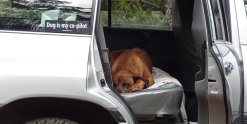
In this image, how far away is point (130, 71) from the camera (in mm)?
3855

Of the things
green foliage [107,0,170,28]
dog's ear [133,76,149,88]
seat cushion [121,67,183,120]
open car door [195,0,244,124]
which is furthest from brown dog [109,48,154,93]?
green foliage [107,0,170,28]

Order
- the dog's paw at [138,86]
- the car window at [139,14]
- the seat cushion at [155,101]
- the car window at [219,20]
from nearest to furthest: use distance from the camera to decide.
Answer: the car window at [219,20]
the seat cushion at [155,101]
the dog's paw at [138,86]
the car window at [139,14]

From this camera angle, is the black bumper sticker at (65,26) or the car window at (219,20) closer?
the black bumper sticker at (65,26)

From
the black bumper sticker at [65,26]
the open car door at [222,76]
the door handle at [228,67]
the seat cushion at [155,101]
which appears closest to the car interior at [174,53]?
the seat cushion at [155,101]

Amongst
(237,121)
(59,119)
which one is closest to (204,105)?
(237,121)

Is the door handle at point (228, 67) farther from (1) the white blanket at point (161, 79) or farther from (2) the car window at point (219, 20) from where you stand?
(1) the white blanket at point (161, 79)

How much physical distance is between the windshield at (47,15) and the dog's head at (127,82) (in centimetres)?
72

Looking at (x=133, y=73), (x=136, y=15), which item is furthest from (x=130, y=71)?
(x=136, y=15)

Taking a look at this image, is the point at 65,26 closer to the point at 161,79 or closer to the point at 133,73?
the point at 133,73

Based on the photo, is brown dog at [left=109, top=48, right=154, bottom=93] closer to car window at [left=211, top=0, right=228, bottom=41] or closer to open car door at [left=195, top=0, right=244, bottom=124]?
open car door at [left=195, top=0, right=244, bottom=124]

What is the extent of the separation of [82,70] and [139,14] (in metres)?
2.42

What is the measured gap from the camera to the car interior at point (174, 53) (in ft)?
11.3

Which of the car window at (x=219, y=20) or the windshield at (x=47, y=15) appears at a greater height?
the windshield at (x=47, y=15)

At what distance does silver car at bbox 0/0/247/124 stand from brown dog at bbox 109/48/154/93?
0.80 ft
